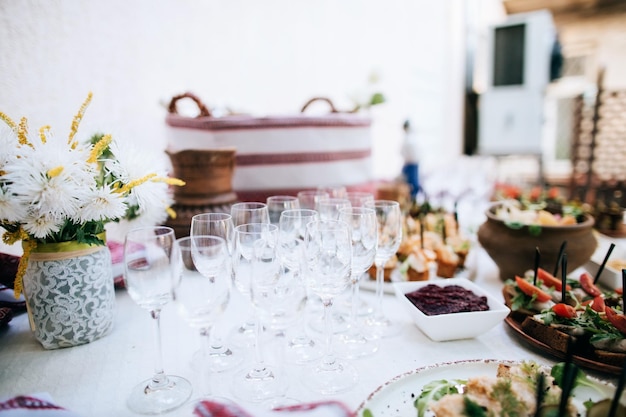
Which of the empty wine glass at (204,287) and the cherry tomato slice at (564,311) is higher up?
the empty wine glass at (204,287)

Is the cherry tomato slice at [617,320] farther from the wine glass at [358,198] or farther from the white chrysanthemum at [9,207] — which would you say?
the white chrysanthemum at [9,207]

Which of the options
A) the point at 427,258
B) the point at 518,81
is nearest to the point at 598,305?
the point at 427,258

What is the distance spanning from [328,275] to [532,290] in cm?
46

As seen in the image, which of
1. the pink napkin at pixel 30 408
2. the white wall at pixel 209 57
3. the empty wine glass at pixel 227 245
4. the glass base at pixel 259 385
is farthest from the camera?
the white wall at pixel 209 57

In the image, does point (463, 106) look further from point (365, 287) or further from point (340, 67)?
point (365, 287)

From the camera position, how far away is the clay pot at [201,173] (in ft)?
3.84

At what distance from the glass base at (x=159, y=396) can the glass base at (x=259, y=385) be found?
0.26ft

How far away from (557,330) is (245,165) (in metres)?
1.03

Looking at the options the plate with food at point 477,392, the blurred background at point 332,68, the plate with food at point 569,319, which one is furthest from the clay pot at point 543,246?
the blurred background at point 332,68

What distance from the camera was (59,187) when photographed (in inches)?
26.3

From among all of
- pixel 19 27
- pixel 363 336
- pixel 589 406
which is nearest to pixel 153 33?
pixel 19 27

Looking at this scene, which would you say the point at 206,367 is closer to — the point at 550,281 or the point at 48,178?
the point at 48,178

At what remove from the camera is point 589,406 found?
537 mm

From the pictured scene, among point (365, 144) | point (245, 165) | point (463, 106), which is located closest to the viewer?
point (245, 165)
